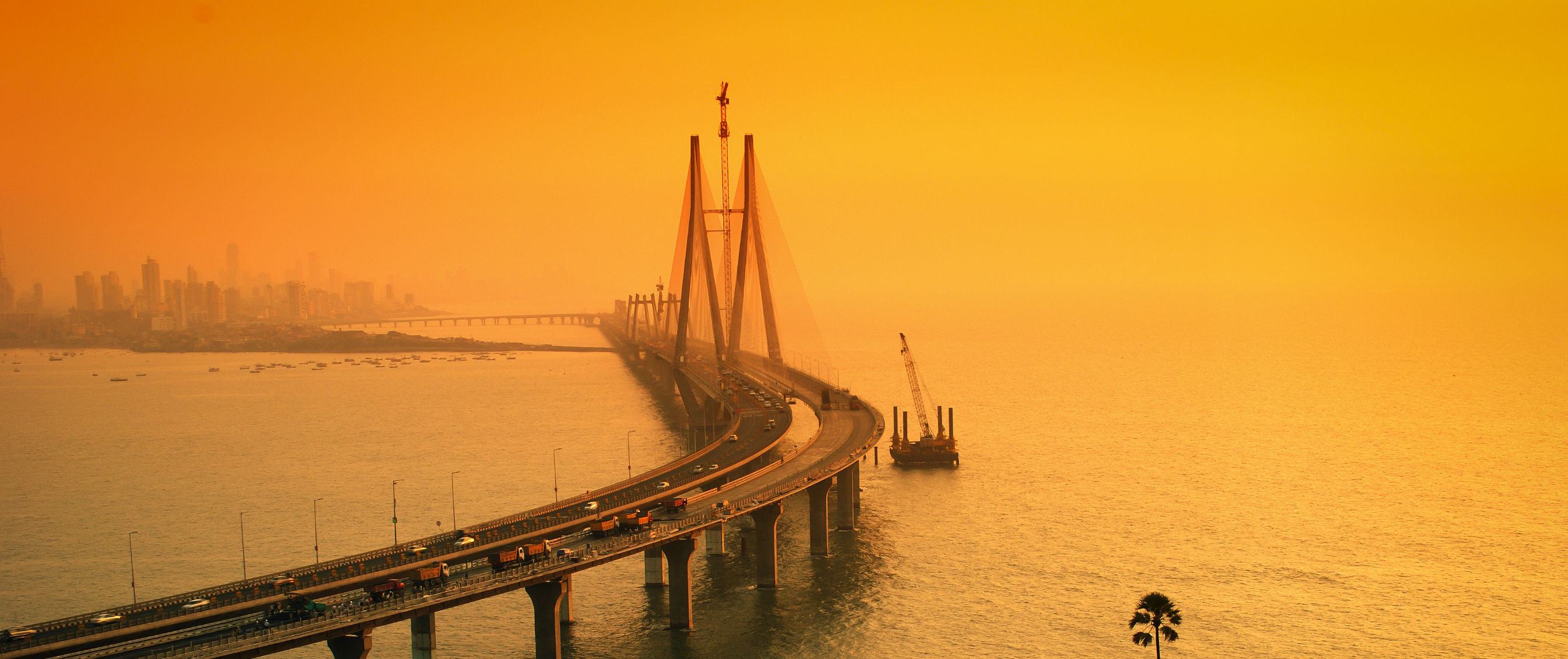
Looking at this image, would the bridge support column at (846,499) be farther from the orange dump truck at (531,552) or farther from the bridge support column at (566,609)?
the orange dump truck at (531,552)

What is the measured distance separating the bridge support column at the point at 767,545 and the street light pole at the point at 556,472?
14.3 m

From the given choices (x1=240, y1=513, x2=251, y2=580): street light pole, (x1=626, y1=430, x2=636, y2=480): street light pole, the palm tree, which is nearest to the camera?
the palm tree

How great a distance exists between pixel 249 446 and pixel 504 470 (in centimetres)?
2771

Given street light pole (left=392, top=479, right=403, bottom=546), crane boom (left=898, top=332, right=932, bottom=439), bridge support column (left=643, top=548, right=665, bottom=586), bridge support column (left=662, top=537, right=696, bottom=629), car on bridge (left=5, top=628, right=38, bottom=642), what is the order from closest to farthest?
car on bridge (left=5, top=628, right=38, bottom=642)
bridge support column (left=662, top=537, right=696, bottom=629)
bridge support column (left=643, top=548, right=665, bottom=586)
street light pole (left=392, top=479, right=403, bottom=546)
crane boom (left=898, top=332, right=932, bottom=439)

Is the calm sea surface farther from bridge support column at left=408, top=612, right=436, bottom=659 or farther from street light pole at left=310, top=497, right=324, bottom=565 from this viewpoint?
bridge support column at left=408, top=612, right=436, bottom=659

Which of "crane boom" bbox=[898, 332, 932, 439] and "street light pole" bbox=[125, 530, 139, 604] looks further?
"crane boom" bbox=[898, 332, 932, 439]

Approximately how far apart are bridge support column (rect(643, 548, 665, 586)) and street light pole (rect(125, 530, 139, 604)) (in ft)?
54.4

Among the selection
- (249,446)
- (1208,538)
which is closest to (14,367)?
(249,446)

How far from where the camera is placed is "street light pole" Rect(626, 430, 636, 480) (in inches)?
2311

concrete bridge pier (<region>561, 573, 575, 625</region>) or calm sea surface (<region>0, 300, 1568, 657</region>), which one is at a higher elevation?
concrete bridge pier (<region>561, 573, 575, 625</region>)

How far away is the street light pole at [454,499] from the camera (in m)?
47.1

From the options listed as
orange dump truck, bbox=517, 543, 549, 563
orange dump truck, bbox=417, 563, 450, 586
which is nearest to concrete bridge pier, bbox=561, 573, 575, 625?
orange dump truck, bbox=517, 543, 549, 563

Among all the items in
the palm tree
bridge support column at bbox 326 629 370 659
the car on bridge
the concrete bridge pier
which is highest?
the car on bridge

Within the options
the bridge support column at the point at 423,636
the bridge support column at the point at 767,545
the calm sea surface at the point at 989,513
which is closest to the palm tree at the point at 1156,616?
the calm sea surface at the point at 989,513
